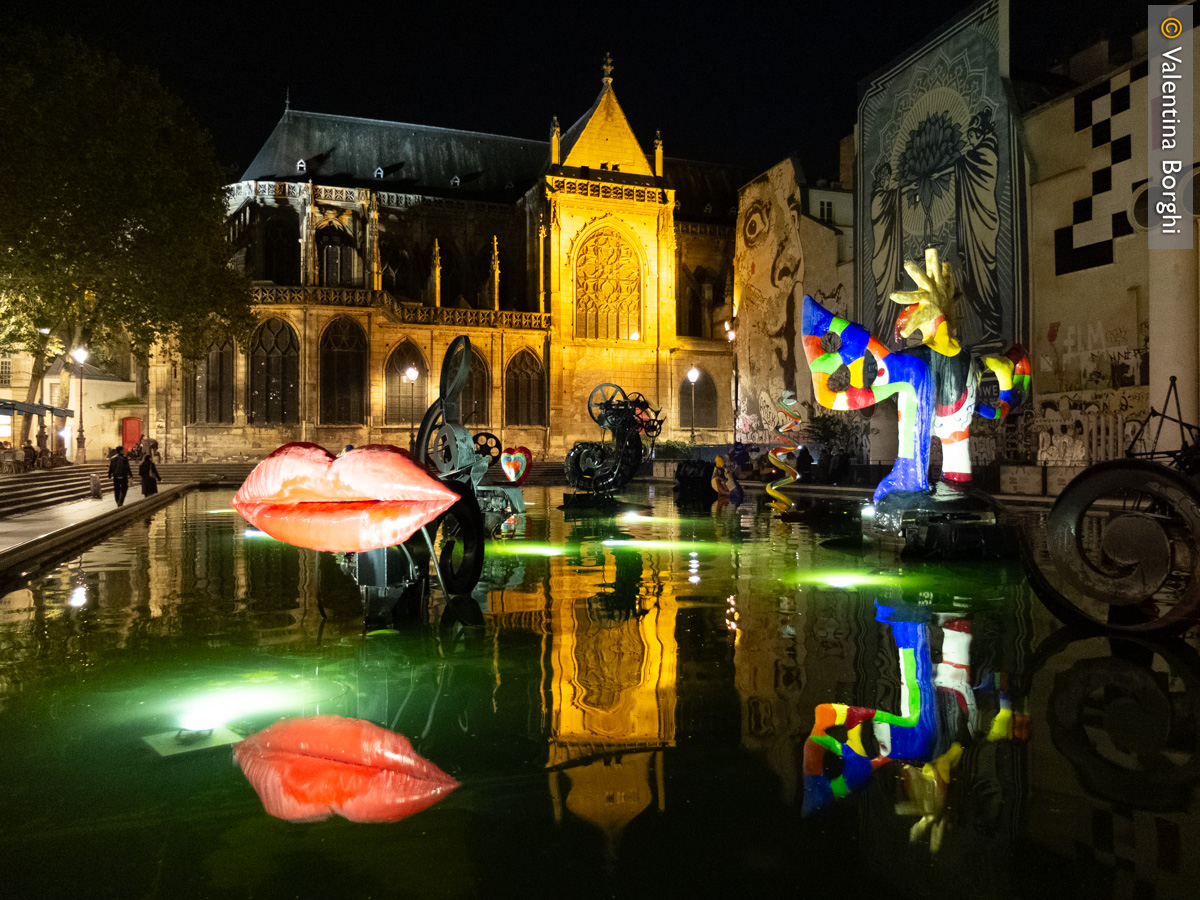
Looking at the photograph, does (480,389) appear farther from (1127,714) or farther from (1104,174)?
(1127,714)

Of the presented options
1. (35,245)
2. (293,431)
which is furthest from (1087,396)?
(293,431)

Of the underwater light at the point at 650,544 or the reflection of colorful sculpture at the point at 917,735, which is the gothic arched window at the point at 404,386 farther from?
the reflection of colorful sculpture at the point at 917,735

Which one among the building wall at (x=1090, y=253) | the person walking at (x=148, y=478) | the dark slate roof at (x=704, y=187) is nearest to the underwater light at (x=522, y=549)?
the person walking at (x=148, y=478)

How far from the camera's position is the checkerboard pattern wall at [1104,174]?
18.6m

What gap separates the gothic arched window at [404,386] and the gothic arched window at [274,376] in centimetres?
394

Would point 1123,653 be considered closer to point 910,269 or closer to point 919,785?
point 919,785

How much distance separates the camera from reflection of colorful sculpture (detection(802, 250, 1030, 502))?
36.2ft

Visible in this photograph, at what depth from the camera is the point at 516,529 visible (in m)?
14.1

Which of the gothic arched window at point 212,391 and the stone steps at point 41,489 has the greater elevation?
the gothic arched window at point 212,391

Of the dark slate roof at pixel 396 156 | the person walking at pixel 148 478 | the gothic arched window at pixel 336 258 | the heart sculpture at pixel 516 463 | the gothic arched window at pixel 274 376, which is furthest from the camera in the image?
the dark slate roof at pixel 396 156

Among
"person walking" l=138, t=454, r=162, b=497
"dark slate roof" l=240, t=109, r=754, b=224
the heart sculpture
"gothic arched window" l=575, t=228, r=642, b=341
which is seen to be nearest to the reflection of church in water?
the heart sculpture

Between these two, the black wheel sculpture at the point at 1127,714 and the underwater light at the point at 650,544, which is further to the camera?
the underwater light at the point at 650,544

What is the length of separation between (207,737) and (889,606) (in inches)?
204

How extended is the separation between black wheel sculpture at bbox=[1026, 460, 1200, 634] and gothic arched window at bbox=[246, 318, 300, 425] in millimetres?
35934
